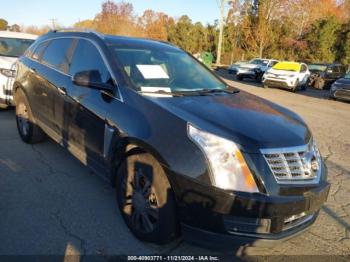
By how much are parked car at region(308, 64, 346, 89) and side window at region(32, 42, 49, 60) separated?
1907cm

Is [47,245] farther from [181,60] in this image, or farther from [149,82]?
[181,60]

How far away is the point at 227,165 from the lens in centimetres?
255

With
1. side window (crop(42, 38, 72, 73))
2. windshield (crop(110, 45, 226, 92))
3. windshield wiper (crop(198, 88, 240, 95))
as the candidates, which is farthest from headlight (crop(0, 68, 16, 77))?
windshield wiper (crop(198, 88, 240, 95))

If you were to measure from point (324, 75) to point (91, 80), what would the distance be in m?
20.3

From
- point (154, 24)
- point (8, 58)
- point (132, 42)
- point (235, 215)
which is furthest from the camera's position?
point (154, 24)

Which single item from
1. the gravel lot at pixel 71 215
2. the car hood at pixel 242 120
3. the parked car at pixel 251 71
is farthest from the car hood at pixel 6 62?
the parked car at pixel 251 71

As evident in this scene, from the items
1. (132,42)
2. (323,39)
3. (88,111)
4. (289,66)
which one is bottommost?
(88,111)

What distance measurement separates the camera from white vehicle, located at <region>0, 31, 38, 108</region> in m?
6.92

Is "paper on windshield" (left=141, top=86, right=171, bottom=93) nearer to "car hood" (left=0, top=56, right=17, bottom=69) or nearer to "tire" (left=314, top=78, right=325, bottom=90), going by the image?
"car hood" (left=0, top=56, right=17, bottom=69)

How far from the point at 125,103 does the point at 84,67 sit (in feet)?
3.46

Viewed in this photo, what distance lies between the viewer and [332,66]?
21.5m

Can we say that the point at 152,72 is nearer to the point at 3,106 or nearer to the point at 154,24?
the point at 3,106

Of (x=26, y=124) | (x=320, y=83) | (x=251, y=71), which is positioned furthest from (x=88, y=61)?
(x=251, y=71)

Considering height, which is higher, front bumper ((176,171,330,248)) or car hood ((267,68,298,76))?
car hood ((267,68,298,76))
